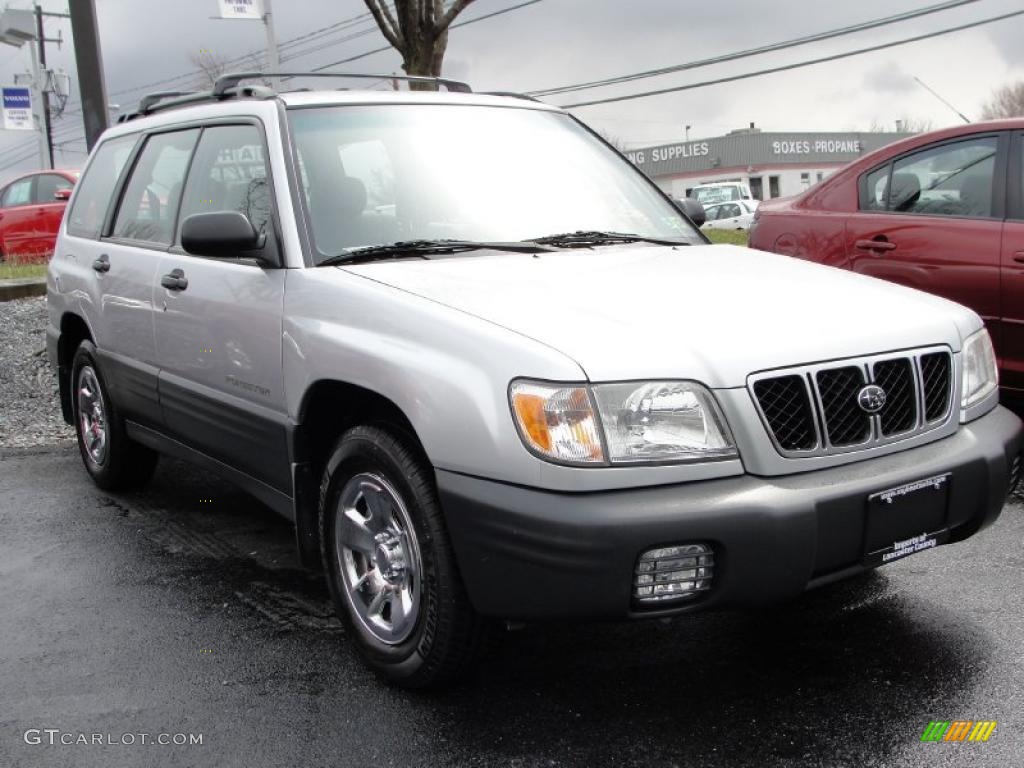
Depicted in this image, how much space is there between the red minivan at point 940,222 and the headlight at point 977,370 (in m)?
1.91

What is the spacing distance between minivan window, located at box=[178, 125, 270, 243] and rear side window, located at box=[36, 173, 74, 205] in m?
12.1

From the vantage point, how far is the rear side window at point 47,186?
1547cm

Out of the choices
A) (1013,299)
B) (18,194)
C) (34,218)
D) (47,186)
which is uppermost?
(47,186)

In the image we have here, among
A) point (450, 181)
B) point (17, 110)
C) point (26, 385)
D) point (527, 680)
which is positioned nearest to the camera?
point (527, 680)

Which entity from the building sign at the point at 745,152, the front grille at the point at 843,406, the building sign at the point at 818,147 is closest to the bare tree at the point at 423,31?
the front grille at the point at 843,406

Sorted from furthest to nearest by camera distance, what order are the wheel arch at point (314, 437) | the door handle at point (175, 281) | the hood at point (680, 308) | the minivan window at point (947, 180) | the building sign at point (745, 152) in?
the building sign at point (745, 152) → the minivan window at point (947, 180) → the door handle at point (175, 281) → the wheel arch at point (314, 437) → the hood at point (680, 308)

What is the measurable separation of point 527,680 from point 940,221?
3633 millimetres

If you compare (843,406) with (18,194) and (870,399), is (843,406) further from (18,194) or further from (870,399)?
(18,194)

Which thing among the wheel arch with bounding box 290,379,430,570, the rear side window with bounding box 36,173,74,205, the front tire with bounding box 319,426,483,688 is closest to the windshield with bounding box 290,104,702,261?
the wheel arch with bounding box 290,379,430,570

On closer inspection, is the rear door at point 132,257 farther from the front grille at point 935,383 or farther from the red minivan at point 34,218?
the red minivan at point 34,218

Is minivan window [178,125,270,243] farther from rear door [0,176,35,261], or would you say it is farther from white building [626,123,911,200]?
white building [626,123,911,200]

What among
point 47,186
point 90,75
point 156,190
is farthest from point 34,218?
point 156,190

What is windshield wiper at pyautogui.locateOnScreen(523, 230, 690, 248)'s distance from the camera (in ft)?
12.7

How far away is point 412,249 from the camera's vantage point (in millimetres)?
3656
